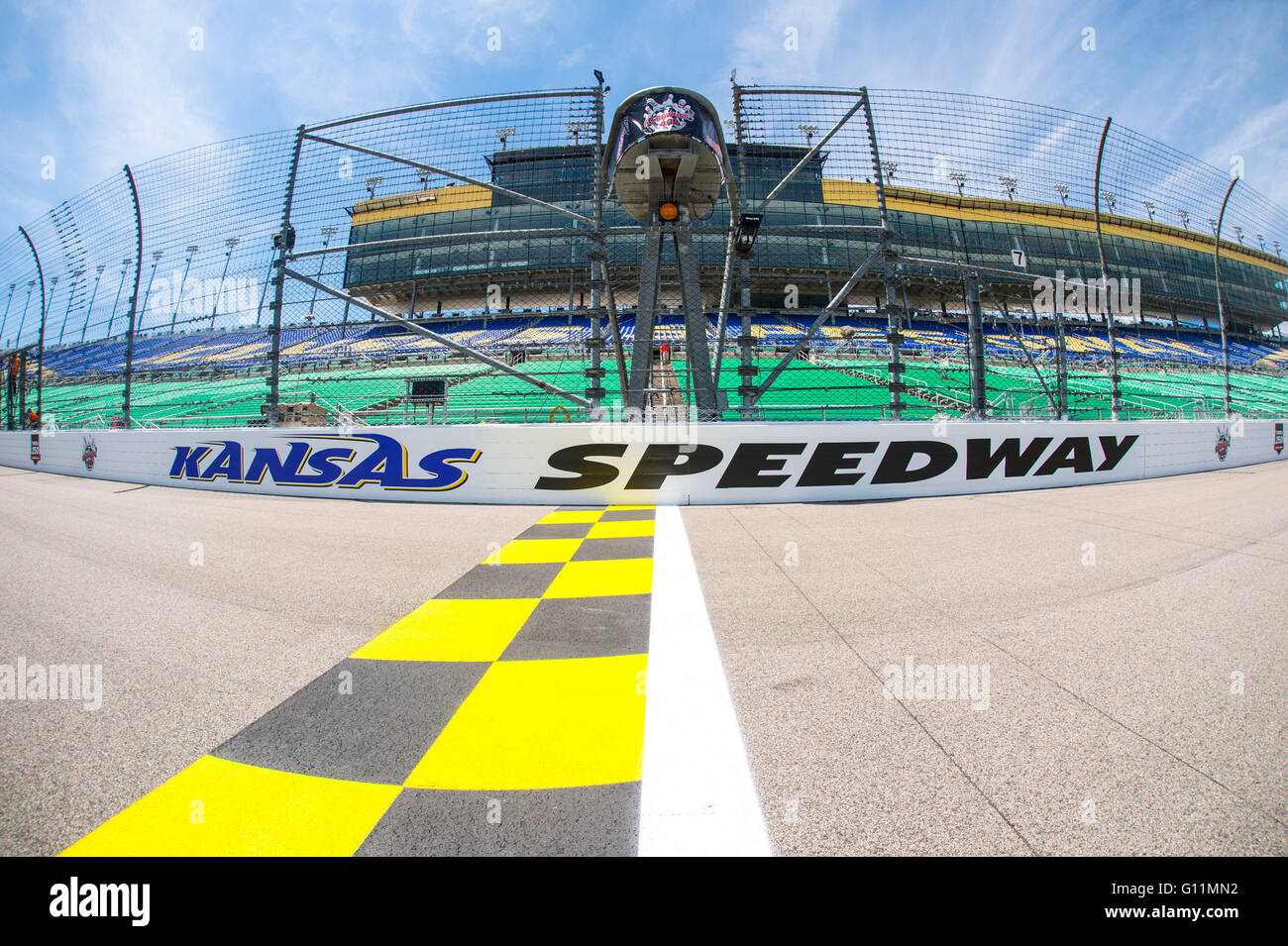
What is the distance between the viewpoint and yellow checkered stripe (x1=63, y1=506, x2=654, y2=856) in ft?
3.32

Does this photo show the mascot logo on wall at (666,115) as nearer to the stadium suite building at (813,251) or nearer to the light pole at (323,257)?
the stadium suite building at (813,251)

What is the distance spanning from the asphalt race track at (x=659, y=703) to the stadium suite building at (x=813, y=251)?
6599 mm

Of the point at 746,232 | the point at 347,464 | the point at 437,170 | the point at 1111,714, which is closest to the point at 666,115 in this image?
the point at 746,232

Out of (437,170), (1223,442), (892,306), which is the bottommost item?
(1223,442)

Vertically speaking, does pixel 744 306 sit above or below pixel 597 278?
below

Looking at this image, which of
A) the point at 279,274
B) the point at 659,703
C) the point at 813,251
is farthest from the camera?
the point at 813,251

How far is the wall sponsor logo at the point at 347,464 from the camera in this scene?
6445 mm

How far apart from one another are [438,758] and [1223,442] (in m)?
16.3

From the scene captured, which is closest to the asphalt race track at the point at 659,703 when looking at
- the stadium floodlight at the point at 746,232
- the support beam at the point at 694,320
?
the support beam at the point at 694,320

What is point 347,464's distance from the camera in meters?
6.71

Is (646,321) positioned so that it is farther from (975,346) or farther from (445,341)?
(975,346)

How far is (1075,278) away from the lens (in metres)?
26.2

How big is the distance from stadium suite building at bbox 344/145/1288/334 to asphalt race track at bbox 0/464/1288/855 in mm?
6599

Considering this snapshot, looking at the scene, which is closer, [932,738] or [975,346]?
[932,738]
